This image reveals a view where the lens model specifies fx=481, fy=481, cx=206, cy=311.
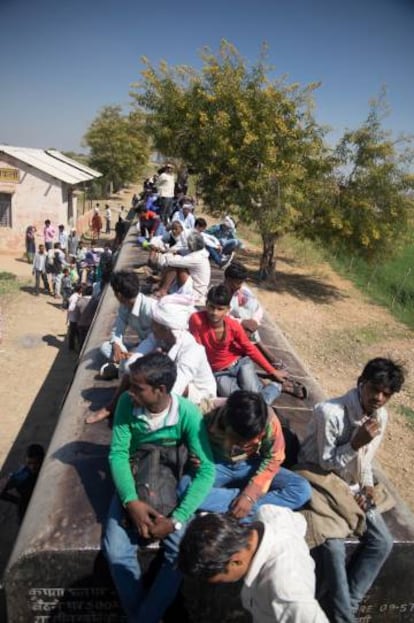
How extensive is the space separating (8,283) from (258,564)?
48.7 feet

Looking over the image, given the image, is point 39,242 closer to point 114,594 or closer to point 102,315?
point 102,315

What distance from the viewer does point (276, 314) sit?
13.7m

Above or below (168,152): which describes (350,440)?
below

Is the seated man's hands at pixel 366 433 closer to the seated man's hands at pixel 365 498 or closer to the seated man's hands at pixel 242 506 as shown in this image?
the seated man's hands at pixel 365 498

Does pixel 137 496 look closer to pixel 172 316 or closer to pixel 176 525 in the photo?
pixel 176 525

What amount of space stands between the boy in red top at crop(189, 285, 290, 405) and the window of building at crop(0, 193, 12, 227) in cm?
1679

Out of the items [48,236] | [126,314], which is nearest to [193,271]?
[126,314]

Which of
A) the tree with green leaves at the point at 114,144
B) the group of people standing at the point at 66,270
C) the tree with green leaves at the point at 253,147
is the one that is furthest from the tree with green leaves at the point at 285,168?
the tree with green leaves at the point at 114,144

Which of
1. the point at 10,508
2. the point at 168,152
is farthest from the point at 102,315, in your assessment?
the point at 168,152

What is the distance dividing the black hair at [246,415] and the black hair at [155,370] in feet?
1.16

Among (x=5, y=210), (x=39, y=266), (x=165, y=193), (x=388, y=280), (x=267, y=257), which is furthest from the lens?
(x=5, y=210)

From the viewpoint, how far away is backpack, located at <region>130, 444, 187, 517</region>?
256cm

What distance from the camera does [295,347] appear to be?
1129cm

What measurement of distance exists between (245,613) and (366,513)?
90 cm
